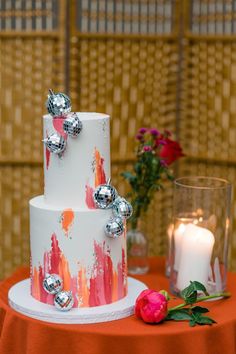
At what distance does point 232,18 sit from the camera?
9.55 feet

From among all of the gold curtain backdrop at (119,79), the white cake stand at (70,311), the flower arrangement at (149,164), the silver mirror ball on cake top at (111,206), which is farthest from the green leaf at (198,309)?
the gold curtain backdrop at (119,79)

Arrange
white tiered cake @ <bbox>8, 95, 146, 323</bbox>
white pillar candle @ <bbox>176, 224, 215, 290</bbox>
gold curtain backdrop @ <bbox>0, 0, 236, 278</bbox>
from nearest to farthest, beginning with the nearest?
white tiered cake @ <bbox>8, 95, 146, 323</bbox> < white pillar candle @ <bbox>176, 224, 215, 290</bbox> < gold curtain backdrop @ <bbox>0, 0, 236, 278</bbox>

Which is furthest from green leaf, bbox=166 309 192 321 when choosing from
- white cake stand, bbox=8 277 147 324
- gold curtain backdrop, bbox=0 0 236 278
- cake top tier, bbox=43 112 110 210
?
gold curtain backdrop, bbox=0 0 236 278

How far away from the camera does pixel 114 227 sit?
1.86 meters

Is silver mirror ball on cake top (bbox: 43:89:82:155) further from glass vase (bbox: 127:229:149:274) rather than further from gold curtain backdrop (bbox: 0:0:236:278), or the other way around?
gold curtain backdrop (bbox: 0:0:236:278)

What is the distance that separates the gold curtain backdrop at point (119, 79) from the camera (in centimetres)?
292

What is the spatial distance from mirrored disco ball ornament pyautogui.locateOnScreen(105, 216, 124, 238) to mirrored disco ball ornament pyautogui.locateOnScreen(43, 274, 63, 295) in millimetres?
168

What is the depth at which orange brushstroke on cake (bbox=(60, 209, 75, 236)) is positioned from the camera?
1.85 meters

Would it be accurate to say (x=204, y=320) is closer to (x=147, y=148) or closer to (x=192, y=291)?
(x=192, y=291)

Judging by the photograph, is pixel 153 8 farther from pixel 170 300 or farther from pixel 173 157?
pixel 170 300

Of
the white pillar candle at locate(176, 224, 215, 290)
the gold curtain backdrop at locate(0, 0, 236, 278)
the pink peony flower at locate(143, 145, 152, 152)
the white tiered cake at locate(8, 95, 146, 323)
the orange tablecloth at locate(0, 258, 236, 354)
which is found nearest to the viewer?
the orange tablecloth at locate(0, 258, 236, 354)

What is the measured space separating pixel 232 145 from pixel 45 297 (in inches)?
52.2

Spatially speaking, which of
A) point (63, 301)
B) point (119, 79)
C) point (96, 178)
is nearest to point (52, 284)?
point (63, 301)

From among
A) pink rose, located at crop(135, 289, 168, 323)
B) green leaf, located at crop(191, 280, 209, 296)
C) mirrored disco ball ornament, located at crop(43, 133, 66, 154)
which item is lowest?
pink rose, located at crop(135, 289, 168, 323)
